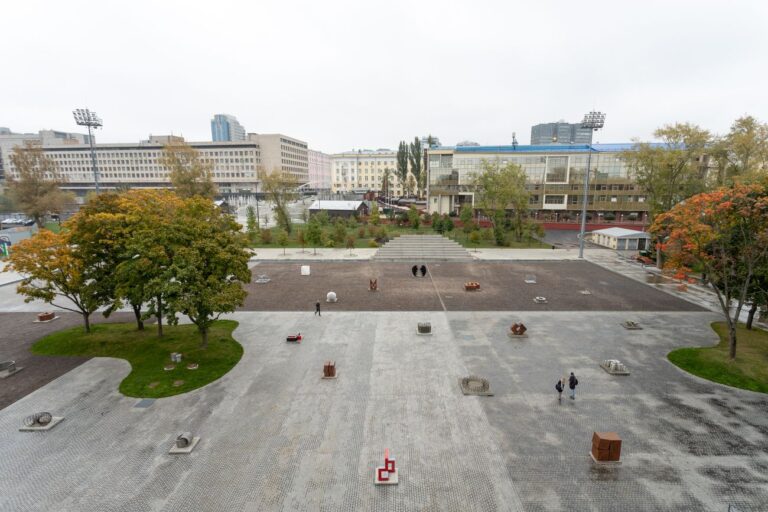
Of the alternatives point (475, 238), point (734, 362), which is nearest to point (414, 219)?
point (475, 238)

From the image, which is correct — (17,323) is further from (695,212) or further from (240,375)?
(695,212)

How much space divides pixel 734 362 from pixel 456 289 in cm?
1892

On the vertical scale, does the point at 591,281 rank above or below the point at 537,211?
below

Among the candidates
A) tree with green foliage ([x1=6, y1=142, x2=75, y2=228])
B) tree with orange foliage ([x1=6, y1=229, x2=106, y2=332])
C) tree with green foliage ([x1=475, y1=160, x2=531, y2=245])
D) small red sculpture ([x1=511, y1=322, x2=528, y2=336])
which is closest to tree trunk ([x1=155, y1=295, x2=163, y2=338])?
tree with orange foliage ([x1=6, y1=229, x2=106, y2=332])

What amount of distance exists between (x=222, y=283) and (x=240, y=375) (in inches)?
191

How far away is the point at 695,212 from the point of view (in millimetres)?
20609

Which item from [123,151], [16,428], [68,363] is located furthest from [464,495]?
[123,151]

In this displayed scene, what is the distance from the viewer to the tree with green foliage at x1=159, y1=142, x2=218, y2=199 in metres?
57.3

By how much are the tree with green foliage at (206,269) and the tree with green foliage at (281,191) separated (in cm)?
4171

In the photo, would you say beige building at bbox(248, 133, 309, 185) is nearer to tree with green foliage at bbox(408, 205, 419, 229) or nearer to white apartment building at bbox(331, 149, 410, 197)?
white apartment building at bbox(331, 149, 410, 197)

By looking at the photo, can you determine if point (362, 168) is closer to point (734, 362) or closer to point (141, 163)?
point (141, 163)

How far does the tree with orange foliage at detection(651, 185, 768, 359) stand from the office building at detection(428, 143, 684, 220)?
2057 inches

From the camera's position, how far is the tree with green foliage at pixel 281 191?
62.2 meters

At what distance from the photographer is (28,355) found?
21766 mm
